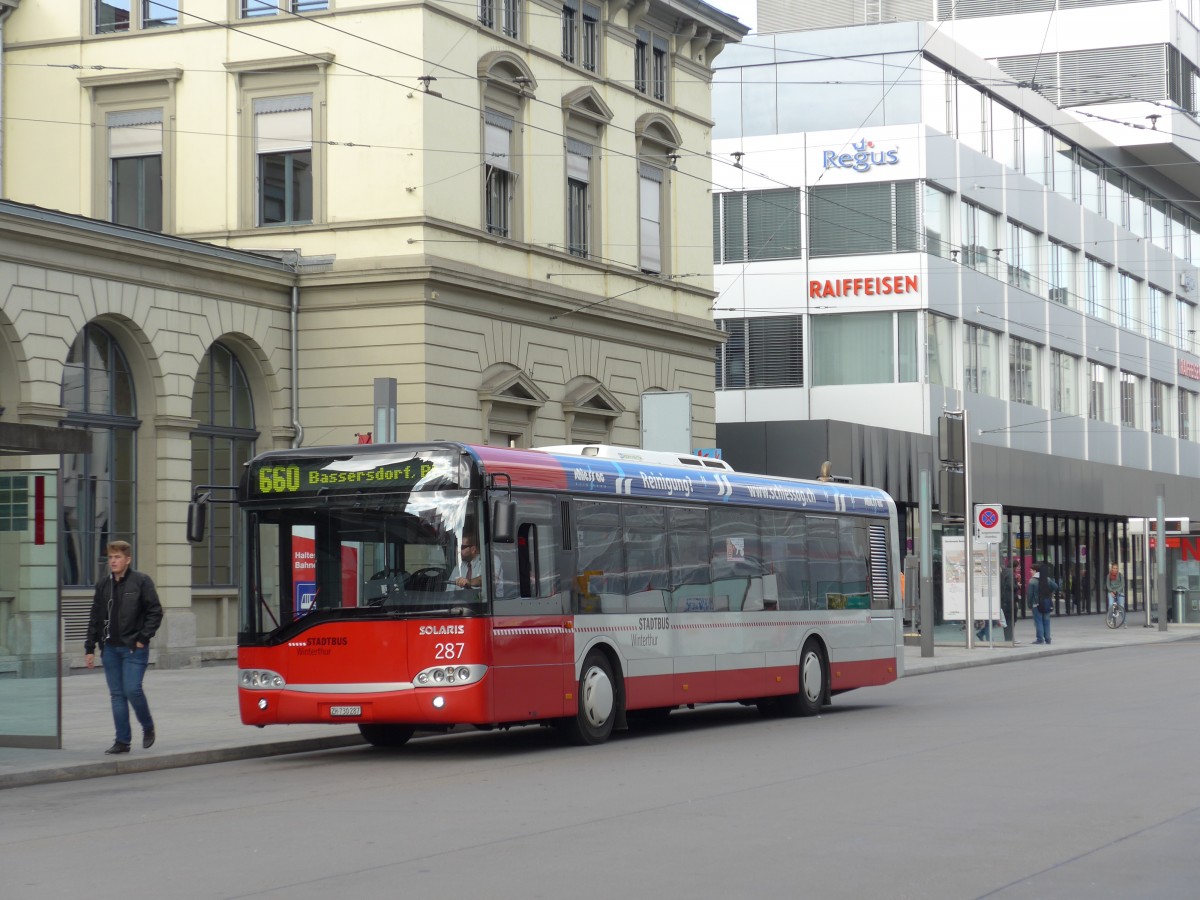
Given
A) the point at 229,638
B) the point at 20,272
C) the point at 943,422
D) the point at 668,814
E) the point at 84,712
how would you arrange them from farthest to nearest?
the point at 943,422 → the point at 229,638 → the point at 20,272 → the point at 84,712 → the point at 668,814

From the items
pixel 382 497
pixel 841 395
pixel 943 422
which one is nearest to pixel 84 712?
pixel 382 497

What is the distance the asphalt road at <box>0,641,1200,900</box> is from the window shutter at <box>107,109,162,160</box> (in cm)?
1635

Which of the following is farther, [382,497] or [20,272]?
[20,272]

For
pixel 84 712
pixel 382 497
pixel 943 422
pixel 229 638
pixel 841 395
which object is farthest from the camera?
pixel 841 395

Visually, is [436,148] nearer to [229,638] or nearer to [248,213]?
[248,213]

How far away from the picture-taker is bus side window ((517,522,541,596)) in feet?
52.8

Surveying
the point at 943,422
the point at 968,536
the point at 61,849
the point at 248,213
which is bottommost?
the point at 61,849

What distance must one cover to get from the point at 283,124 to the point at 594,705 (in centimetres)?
1639

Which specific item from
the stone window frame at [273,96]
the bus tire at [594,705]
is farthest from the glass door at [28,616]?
the stone window frame at [273,96]

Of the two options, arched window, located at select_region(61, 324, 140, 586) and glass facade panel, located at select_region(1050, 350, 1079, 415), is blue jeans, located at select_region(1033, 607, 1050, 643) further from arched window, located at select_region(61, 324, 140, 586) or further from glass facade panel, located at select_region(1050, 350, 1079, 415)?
arched window, located at select_region(61, 324, 140, 586)

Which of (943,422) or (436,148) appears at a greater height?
(436,148)

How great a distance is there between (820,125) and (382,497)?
36276mm

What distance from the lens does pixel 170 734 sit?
17750 mm

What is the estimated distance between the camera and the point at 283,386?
30094 millimetres
